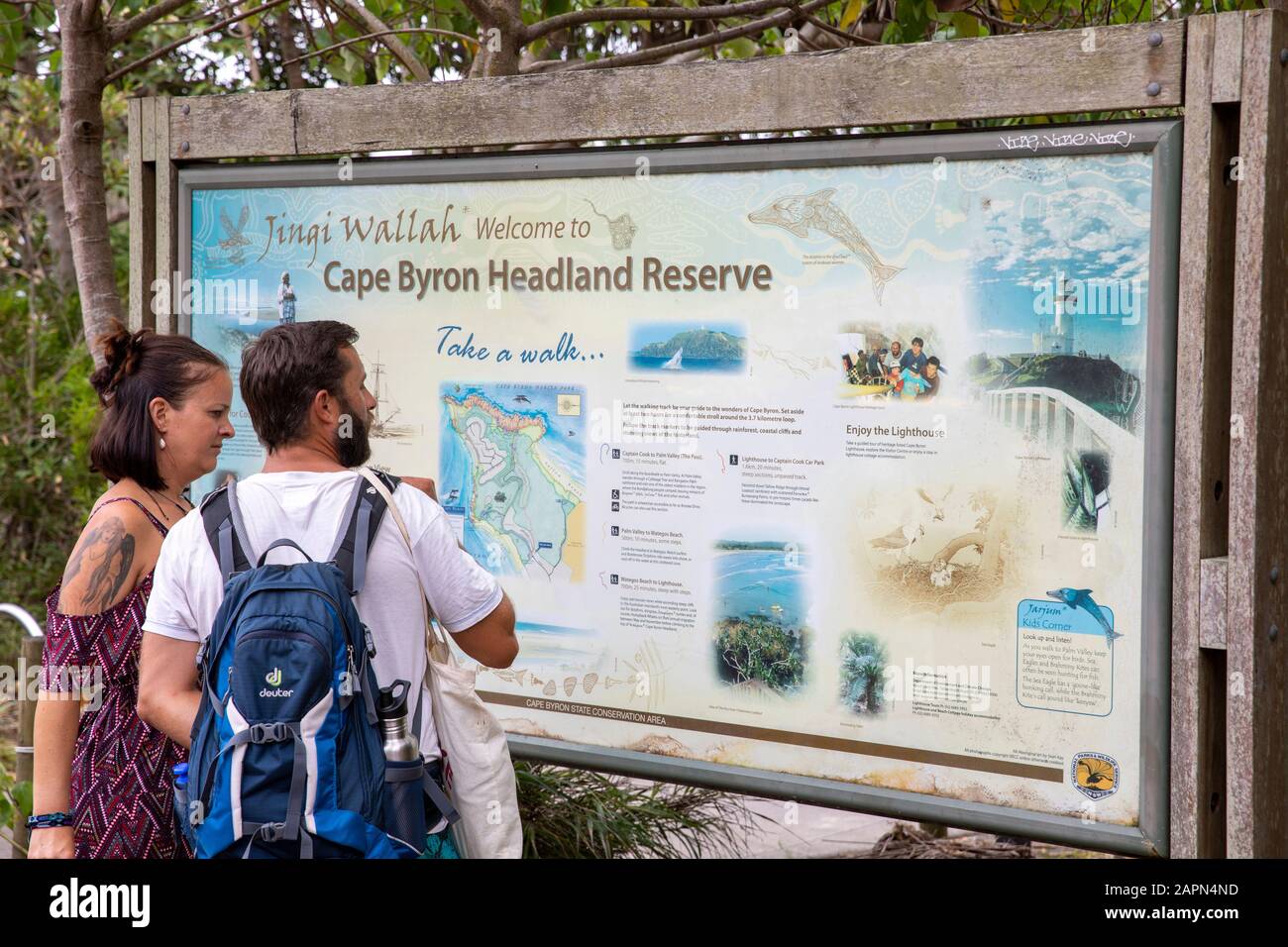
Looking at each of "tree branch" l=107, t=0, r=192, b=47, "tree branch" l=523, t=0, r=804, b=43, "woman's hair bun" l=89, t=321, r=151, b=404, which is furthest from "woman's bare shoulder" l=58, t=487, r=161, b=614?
"tree branch" l=107, t=0, r=192, b=47

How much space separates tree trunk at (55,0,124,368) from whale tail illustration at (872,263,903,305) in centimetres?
239

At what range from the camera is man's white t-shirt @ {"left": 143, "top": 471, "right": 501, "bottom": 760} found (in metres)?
2.27

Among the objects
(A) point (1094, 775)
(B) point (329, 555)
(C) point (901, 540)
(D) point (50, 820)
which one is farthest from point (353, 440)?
(A) point (1094, 775)

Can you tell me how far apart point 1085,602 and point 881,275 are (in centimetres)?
81

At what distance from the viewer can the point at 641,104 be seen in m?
3.19

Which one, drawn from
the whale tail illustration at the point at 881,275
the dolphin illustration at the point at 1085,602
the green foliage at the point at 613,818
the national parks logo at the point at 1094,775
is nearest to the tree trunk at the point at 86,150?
the green foliage at the point at 613,818

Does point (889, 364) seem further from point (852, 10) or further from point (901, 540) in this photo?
point (852, 10)

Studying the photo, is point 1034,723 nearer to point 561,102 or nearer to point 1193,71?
point 1193,71

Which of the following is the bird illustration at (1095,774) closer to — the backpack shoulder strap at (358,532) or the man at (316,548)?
the man at (316,548)

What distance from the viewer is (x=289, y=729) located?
2.05 meters

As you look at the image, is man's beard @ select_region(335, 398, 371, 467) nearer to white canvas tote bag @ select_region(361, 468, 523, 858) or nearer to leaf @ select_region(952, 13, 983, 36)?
white canvas tote bag @ select_region(361, 468, 523, 858)

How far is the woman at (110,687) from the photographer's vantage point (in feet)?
8.44

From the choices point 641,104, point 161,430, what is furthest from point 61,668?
point 641,104

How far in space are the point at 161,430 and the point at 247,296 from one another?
3.69 ft
